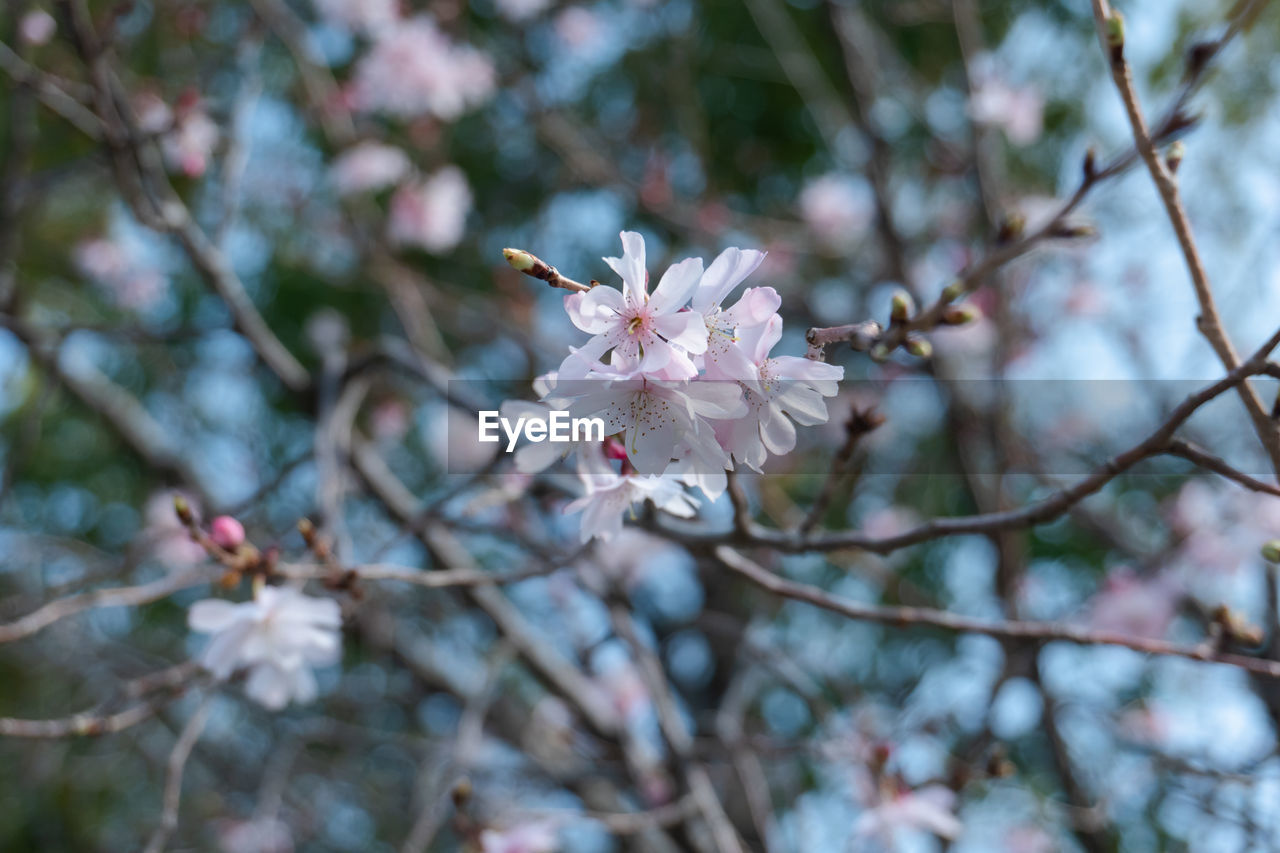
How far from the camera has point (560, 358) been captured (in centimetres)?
285

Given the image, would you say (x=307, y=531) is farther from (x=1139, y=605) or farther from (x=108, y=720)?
(x=1139, y=605)

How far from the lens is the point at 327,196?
4.04 m

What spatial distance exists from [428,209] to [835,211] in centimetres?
191

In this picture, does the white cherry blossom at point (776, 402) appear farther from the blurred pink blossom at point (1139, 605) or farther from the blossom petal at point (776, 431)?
the blurred pink blossom at point (1139, 605)

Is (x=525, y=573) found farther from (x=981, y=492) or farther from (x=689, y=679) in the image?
(x=689, y=679)

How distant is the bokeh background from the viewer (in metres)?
2.54

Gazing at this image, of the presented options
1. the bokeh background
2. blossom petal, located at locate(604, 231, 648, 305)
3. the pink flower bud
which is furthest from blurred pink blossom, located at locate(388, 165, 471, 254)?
blossom petal, located at locate(604, 231, 648, 305)

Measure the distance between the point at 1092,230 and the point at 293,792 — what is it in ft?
10.4

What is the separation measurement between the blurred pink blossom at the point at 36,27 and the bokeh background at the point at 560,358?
0.17 feet

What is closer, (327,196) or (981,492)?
(981,492)

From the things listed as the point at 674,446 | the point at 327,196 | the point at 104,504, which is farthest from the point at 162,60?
the point at 674,446

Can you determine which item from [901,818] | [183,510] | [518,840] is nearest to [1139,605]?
[901,818]

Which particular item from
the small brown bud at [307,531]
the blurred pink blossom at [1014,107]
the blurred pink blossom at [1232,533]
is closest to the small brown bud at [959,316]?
the small brown bud at [307,531]

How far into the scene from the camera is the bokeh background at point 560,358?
254 cm
